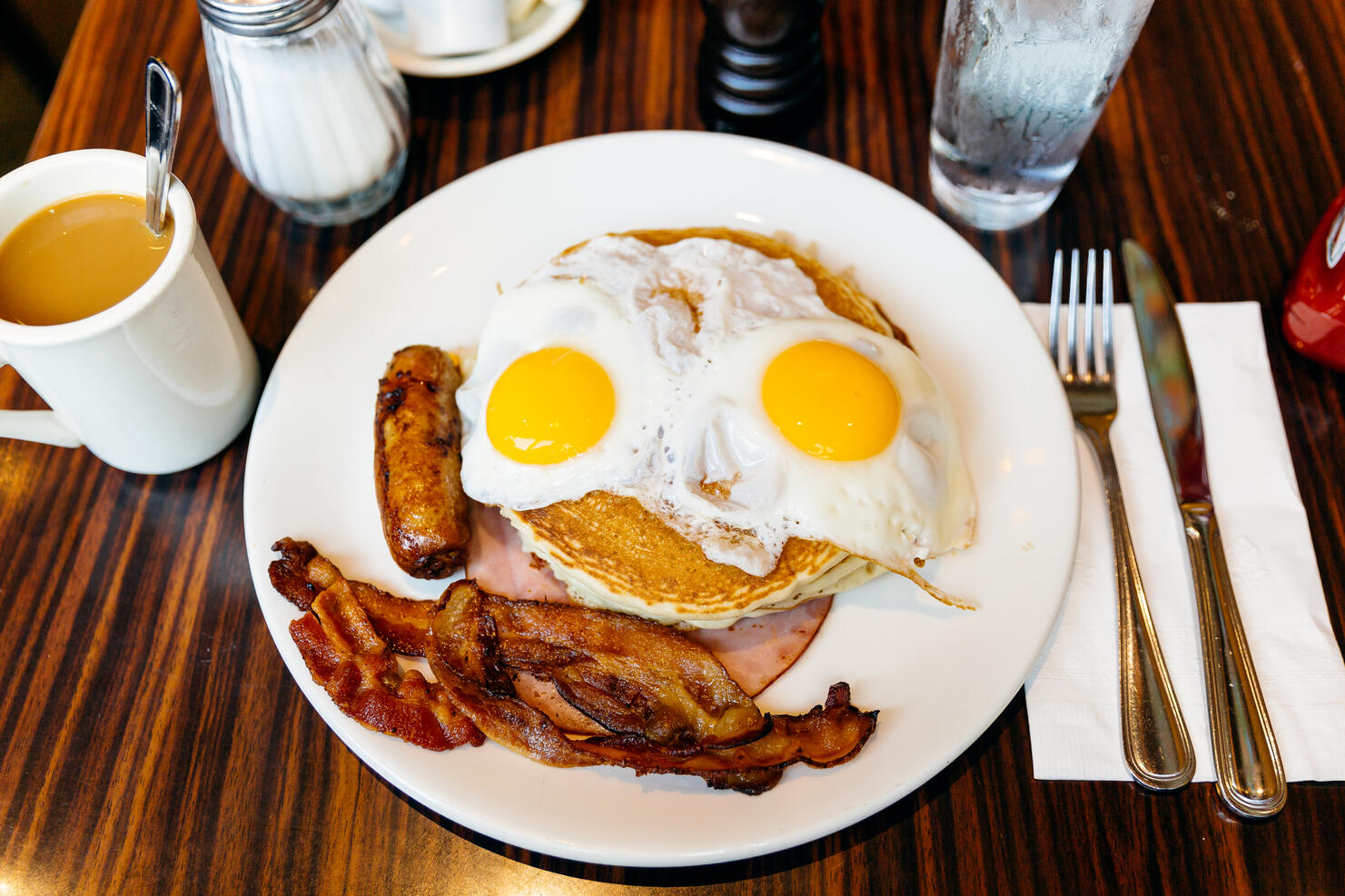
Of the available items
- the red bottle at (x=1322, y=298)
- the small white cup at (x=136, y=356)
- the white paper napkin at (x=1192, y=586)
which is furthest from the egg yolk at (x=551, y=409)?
the red bottle at (x=1322, y=298)

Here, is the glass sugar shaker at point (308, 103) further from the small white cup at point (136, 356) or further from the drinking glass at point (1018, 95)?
the drinking glass at point (1018, 95)

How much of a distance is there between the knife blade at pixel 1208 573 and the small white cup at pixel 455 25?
61.2 inches

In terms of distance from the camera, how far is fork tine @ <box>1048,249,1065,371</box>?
178 cm

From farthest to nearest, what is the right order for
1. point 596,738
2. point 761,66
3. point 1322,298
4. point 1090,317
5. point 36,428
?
1. point 761,66
2. point 1090,317
3. point 1322,298
4. point 36,428
5. point 596,738

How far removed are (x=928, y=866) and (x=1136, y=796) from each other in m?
0.37

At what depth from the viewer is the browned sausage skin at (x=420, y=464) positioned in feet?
4.75

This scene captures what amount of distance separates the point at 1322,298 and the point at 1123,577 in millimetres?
738

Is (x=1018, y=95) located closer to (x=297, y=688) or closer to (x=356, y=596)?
(x=356, y=596)

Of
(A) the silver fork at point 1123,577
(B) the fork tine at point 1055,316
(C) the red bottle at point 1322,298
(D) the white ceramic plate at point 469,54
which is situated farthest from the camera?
(D) the white ceramic plate at point 469,54

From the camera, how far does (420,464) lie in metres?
1.49

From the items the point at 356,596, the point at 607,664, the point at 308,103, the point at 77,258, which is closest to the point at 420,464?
the point at 356,596

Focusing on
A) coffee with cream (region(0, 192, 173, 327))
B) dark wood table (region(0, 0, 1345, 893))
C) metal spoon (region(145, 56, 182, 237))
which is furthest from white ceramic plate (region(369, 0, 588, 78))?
coffee with cream (region(0, 192, 173, 327))

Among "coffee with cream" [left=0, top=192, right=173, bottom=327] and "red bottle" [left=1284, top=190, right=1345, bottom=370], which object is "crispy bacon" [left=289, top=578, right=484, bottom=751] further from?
"red bottle" [left=1284, top=190, right=1345, bottom=370]

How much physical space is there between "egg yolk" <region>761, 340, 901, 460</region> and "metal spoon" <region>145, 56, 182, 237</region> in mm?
1072
